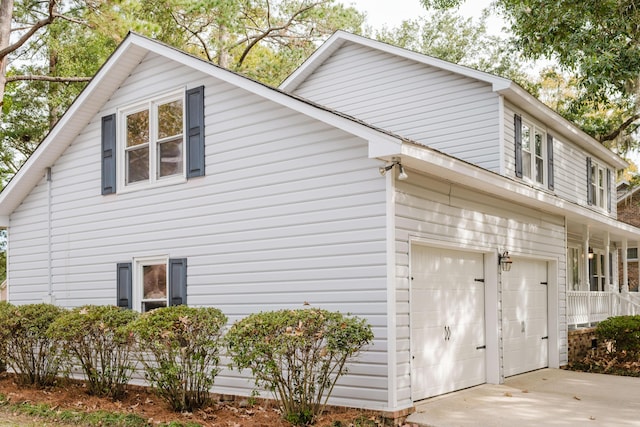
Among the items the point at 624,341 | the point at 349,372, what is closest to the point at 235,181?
the point at 349,372

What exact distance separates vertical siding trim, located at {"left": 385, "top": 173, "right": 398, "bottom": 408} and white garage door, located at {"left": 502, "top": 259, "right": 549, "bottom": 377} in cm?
362

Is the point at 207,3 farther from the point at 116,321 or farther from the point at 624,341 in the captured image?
the point at 624,341

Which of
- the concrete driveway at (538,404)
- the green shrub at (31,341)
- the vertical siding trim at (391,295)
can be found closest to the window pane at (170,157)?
the green shrub at (31,341)

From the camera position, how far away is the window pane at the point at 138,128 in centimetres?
1126

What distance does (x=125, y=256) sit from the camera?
11148 mm

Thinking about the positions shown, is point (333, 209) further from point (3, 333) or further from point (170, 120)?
point (3, 333)

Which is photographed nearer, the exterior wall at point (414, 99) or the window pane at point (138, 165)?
the window pane at point (138, 165)

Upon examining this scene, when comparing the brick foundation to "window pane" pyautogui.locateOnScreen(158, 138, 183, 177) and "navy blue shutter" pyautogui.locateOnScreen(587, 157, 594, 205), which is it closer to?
"navy blue shutter" pyautogui.locateOnScreen(587, 157, 594, 205)

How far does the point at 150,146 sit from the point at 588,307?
414 inches

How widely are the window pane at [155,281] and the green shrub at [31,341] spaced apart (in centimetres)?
138

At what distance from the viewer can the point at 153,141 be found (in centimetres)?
1094

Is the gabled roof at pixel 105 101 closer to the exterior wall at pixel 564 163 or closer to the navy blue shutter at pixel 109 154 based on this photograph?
the navy blue shutter at pixel 109 154

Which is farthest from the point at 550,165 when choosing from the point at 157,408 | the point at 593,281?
the point at 157,408

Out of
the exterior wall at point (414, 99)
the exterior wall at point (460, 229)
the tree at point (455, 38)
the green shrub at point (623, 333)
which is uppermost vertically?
the tree at point (455, 38)
